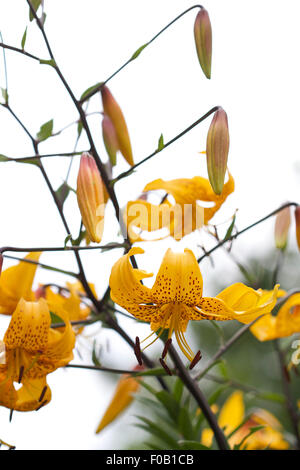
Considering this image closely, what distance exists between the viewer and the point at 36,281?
4.27ft

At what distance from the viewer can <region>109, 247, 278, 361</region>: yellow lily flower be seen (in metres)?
0.87

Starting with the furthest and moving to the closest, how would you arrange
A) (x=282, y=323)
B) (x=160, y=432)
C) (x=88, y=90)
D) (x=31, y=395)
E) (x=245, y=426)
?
(x=245, y=426) < (x=282, y=323) < (x=160, y=432) < (x=31, y=395) < (x=88, y=90)

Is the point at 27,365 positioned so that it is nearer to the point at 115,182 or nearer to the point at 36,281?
the point at 36,281

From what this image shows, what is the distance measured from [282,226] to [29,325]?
0.60 m

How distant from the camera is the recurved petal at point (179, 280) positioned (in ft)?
2.84

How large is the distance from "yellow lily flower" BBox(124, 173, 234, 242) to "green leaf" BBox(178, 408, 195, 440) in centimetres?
37

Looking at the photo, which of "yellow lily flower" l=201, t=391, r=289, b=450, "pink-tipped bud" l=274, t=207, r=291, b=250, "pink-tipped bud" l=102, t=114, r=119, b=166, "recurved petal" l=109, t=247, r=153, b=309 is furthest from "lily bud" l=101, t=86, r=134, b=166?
"yellow lily flower" l=201, t=391, r=289, b=450

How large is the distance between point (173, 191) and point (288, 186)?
1125 millimetres

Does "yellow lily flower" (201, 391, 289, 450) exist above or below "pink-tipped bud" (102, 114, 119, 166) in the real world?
below

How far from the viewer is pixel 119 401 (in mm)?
1384

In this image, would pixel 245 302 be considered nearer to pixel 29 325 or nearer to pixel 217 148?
pixel 217 148

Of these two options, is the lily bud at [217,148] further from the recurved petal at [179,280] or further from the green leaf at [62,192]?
the green leaf at [62,192]

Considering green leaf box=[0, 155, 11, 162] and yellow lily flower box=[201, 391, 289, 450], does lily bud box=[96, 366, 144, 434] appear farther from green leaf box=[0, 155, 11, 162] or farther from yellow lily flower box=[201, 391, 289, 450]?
green leaf box=[0, 155, 11, 162]

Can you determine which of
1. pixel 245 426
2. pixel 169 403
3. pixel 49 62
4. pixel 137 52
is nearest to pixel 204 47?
pixel 137 52
